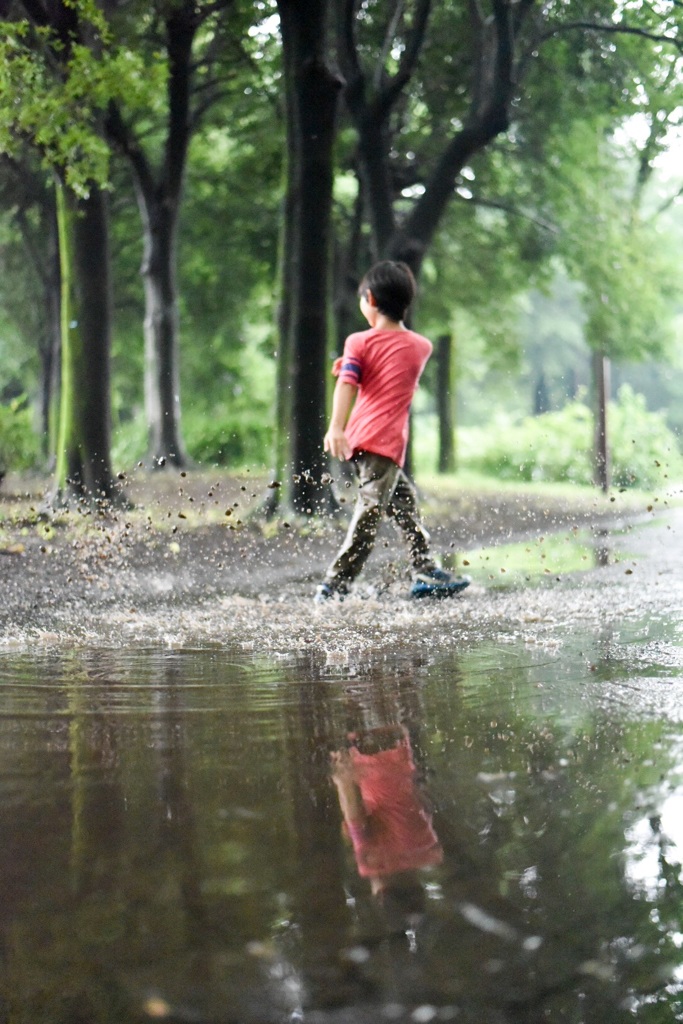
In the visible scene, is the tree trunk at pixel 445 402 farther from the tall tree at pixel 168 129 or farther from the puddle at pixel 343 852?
the puddle at pixel 343 852

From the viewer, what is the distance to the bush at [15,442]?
86.4 ft

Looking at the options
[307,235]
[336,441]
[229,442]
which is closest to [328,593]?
[336,441]

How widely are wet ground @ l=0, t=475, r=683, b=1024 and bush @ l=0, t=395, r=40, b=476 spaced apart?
62.9 ft

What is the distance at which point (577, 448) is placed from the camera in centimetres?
3703

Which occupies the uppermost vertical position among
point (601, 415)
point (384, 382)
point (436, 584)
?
point (601, 415)

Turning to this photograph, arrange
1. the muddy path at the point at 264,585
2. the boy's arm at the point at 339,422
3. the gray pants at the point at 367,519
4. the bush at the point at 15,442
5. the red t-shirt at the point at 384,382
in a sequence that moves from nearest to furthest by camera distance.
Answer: the muddy path at the point at 264,585 < the boy's arm at the point at 339,422 < the red t-shirt at the point at 384,382 < the gray pants at the point at 367,519 < the bush at the point at 15,442

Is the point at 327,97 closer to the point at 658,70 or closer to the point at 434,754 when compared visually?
the point at 658,70

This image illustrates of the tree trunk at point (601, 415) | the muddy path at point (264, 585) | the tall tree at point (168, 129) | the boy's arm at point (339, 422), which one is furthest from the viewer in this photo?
the tree trunk at point (601, 415)

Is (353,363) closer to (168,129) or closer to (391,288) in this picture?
(391,288)

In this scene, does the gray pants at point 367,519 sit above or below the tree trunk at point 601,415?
below

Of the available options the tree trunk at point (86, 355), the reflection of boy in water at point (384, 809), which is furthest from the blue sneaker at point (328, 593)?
the tree trunk at point (86, 355)

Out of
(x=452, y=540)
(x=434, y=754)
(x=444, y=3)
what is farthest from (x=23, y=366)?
(x=434, y=754)

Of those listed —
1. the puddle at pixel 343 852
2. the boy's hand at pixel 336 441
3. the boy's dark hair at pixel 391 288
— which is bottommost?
the puddle at pixel 343 852

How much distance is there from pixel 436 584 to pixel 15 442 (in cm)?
1885
